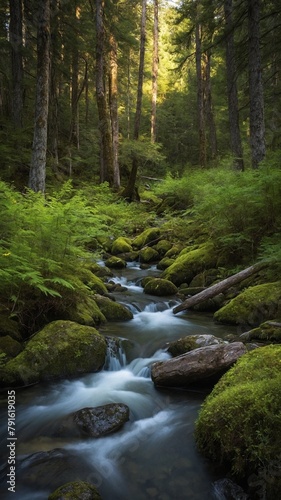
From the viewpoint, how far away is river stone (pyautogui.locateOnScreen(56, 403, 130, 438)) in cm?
407

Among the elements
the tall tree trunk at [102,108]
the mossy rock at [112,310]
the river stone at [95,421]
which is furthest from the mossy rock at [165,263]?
the tall tree trunk at [102,108]

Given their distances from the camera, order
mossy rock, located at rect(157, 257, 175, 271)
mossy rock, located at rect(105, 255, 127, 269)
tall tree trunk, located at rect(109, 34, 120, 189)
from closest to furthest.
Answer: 1. mossy rock, located at rect(157, 257, 175, 271)
2. mossy rock, located at rect(105, 255, 127, 269)
3. tall tree trunk, located at rect(109, 34, 120, 189)

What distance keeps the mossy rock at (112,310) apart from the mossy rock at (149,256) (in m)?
4.72

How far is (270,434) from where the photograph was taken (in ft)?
9.83

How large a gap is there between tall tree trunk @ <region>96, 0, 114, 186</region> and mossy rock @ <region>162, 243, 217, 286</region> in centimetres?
983

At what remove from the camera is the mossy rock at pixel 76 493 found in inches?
115

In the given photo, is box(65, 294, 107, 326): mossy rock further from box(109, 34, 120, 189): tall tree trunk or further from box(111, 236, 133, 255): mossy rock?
box(109, 34, 120, 189): tall tree trunk

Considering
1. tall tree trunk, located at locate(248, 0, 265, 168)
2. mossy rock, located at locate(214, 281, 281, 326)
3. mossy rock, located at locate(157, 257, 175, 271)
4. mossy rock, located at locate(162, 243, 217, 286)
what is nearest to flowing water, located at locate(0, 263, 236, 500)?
mossy rock, located at locate(214, 281, 281, 326)

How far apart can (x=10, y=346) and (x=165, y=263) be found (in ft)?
22.5

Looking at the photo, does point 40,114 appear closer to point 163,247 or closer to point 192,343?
point 163,247

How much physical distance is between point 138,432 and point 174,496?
111 centimetres

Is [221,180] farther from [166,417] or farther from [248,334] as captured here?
[166,417]

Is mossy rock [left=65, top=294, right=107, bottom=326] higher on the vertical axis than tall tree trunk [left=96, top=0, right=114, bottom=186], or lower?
lower

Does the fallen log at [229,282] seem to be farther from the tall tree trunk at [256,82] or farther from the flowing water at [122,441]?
the tall tree trunk at [256,82]
